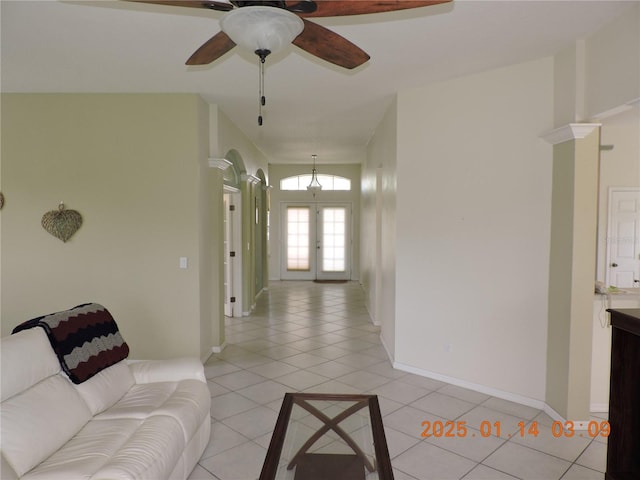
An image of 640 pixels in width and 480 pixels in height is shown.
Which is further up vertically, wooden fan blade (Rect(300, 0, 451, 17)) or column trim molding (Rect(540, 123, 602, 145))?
wooden fan blade (Rect(300, 0, 451, 17))

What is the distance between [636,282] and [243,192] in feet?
17.4

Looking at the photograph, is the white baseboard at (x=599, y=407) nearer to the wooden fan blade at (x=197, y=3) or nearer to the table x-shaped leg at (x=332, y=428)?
the table x-shaped leg at (x=332, y=428)

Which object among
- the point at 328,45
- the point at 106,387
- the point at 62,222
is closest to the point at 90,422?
the point at 106,387

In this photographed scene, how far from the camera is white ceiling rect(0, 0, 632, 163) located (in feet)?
8.78

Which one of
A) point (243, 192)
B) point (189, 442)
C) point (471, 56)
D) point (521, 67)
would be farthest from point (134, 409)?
point (243, 192)

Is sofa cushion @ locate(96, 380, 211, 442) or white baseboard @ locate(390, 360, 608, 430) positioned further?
white baseboard @ locate(390, 360, 608, 430)

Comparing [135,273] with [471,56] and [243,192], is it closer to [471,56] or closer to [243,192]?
[243,192]

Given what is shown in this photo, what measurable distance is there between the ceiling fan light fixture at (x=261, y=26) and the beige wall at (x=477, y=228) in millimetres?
2697

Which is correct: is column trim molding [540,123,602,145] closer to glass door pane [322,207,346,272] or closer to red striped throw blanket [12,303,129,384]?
red striped throw blanket [12,303,129,384]

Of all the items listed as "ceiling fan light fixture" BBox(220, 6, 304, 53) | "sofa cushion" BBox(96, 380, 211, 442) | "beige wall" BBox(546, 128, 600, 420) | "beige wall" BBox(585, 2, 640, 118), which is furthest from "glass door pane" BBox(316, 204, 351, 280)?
"ceiling fan light fixture" BBox(220, 6, 304, 53)

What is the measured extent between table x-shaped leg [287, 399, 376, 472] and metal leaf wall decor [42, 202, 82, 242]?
316 centimetres

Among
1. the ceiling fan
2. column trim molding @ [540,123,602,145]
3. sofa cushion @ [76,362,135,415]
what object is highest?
the ceiling fan

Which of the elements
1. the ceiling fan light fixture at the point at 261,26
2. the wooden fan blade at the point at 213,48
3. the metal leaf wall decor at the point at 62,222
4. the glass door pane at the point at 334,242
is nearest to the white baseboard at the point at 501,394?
the ceiling fan light fixture at the point at 261,26

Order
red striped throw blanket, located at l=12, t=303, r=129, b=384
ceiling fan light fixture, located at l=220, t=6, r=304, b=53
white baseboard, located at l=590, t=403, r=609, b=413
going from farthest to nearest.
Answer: white baseboard, located at l=590, t=403, r=609, b=413, red striped throw blanket, located at l=12, t=303, r=129, b=384, ceiling fan light fixture, located at l=220, t=6, r=304, b=53
